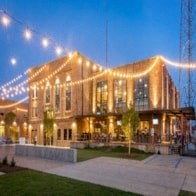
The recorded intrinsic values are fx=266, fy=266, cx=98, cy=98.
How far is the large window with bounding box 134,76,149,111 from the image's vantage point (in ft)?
85.3

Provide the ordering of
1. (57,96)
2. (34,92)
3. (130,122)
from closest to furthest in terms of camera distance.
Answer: (130,122), (57,96), (34,92)

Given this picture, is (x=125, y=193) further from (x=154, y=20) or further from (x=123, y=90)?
(x=154, y=20)

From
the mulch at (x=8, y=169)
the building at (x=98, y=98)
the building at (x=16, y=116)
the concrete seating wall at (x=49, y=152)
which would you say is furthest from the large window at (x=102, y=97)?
the building at (x=16, y=116)

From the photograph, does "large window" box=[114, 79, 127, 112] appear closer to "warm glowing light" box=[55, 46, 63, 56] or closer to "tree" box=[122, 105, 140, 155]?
"tree" box=[122, 105, 140, 155]

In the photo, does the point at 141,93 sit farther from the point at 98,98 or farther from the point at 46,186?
the point at 46,186

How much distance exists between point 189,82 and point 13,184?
105ft

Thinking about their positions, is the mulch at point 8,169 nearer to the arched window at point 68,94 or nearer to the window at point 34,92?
the arched window at point 68,94

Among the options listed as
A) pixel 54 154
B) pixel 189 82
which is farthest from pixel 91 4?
pixel 54 154

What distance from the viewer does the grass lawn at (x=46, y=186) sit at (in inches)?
308

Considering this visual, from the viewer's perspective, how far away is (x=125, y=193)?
7871 millimetres

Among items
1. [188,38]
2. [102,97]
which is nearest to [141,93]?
[102,97]

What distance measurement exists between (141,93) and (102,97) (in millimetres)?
5500

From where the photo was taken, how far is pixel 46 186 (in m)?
8.52

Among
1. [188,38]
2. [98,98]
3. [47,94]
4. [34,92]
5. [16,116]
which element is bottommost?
[16,116]
